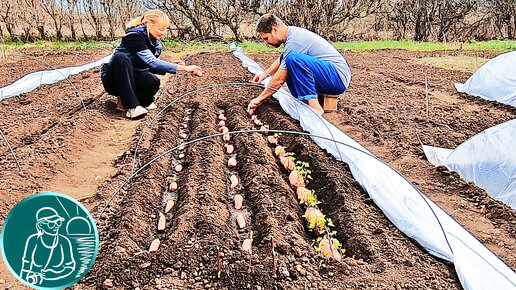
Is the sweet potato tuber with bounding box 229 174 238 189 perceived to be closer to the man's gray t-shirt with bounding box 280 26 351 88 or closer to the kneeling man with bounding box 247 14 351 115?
the kneeling man with bounding box 247 14 351 115

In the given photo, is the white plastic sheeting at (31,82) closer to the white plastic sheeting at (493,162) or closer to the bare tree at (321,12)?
the white plastic sheeting at (493,162)

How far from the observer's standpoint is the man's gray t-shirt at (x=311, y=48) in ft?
15.9

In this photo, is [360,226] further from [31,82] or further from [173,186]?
[31,82]

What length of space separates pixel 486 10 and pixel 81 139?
17.4 meters

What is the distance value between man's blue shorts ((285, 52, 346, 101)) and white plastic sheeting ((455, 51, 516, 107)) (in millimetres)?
2583

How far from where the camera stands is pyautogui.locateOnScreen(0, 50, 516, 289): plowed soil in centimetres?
237

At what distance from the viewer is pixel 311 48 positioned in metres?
5.01

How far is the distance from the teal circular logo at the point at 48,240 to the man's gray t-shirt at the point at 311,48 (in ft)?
11.5

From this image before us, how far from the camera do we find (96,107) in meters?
5.42

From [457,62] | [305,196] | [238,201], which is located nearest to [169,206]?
[238,201]

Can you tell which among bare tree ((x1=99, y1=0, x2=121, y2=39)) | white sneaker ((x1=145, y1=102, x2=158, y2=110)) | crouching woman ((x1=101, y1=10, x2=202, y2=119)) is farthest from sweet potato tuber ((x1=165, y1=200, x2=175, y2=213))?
bare tree ((x1=99, y1=0, x2=121, y2=39))

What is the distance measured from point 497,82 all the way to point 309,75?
123 inches

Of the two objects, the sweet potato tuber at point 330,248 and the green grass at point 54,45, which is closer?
the sweet potato tuber at point 330,248

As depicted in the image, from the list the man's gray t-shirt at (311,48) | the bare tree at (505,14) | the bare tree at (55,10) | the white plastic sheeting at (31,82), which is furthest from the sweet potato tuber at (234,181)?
the bare tree at (505,14)
